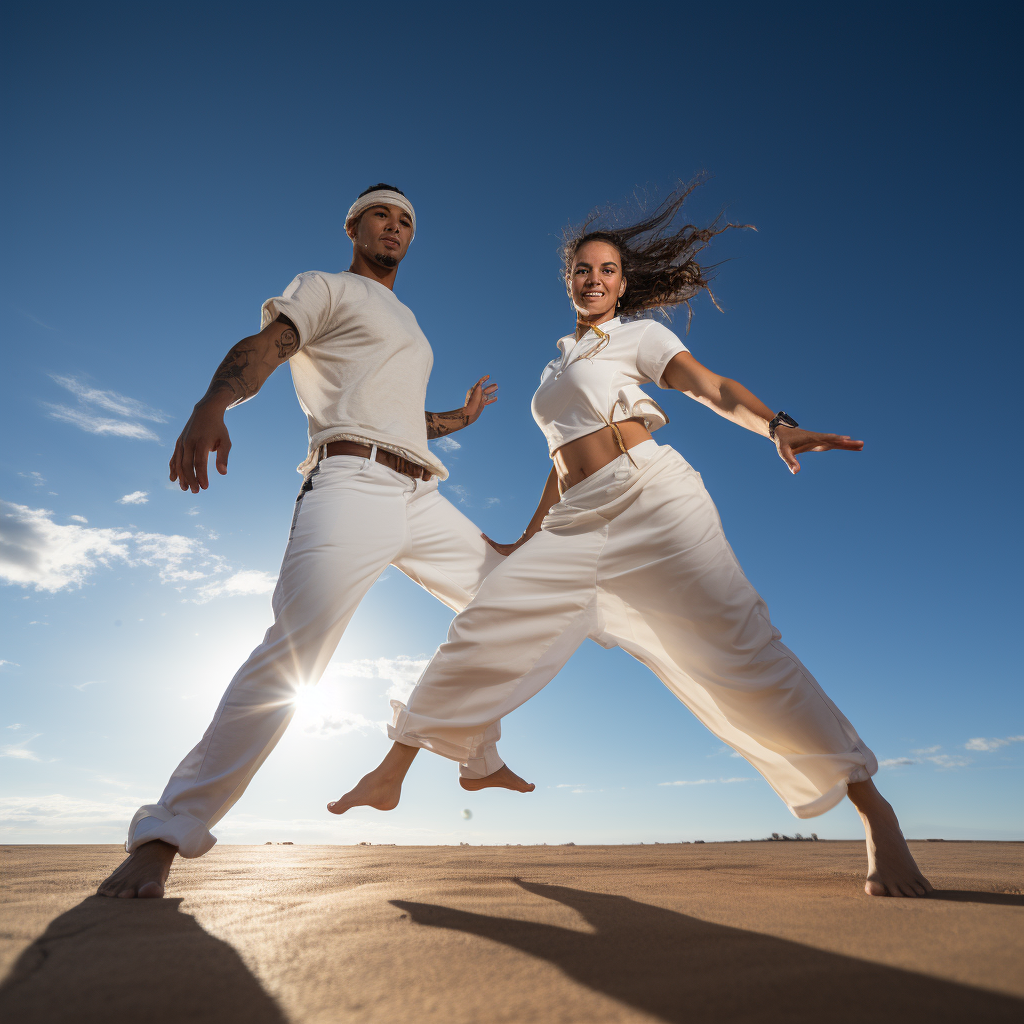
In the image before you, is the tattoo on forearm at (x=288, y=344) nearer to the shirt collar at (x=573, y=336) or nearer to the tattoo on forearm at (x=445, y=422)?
the tattoo on forearm at (x=445, y=422)

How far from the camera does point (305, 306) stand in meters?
3.42

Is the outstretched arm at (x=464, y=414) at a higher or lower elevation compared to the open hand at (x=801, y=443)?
higher

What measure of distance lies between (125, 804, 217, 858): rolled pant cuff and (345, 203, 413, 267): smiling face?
9.83 ft

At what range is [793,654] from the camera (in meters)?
2.83

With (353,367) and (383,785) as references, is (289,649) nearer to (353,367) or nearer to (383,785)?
(383,785)

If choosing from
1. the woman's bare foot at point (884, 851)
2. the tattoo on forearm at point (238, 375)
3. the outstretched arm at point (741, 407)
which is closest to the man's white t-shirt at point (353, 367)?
the tattoo on forearm at point (238, 375)

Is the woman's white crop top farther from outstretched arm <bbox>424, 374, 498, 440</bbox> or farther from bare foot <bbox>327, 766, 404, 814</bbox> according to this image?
bare foot <bbox>327, 766, 404, 814</bbox>

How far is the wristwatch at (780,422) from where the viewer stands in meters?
2.88

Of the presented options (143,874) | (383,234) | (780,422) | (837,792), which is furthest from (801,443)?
(143,874)

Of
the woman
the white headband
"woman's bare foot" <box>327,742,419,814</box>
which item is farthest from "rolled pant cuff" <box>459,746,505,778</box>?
the white headband

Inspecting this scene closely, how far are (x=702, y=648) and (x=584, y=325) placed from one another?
6.00ft

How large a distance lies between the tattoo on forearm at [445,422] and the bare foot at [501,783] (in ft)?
6.51

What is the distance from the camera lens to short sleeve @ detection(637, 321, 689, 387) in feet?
11.1

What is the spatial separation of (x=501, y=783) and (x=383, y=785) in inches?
28.0
